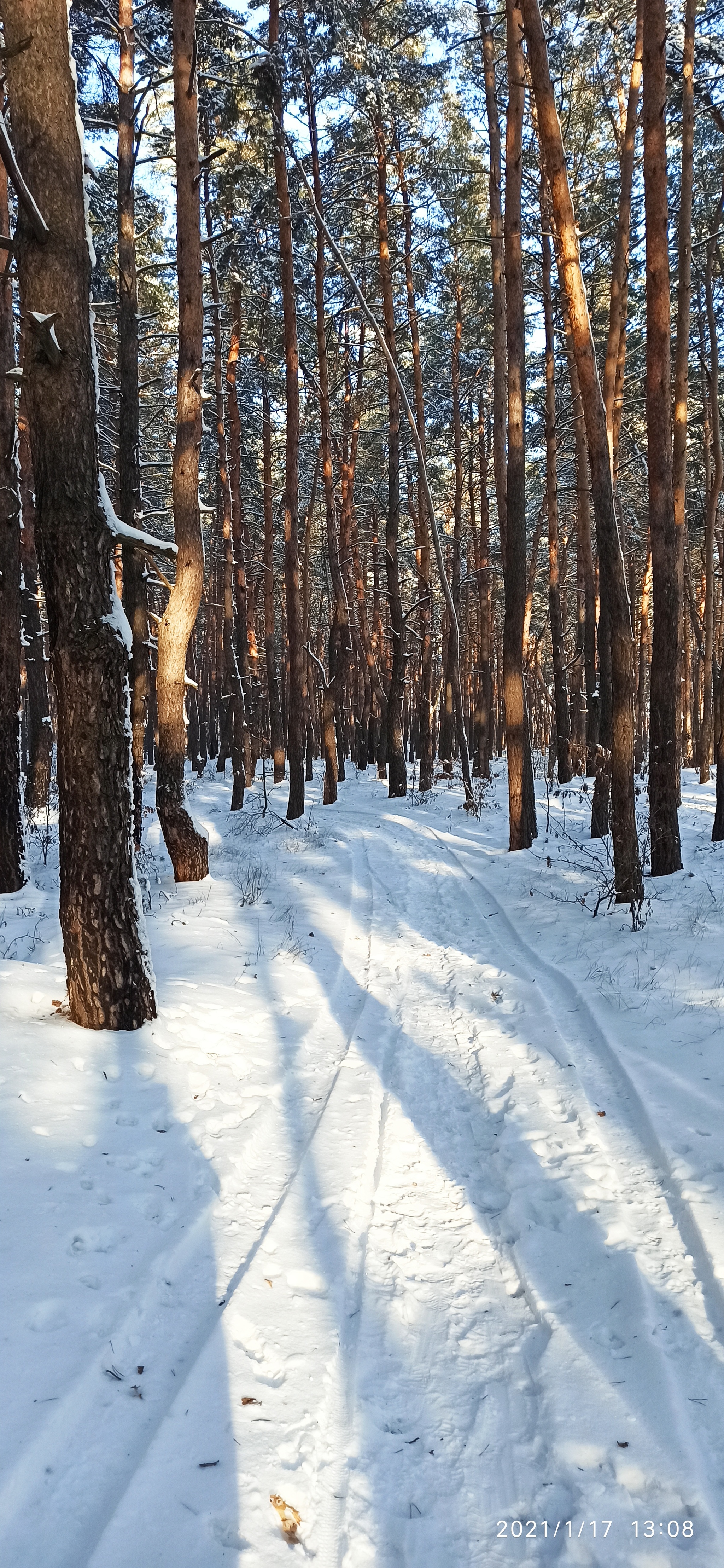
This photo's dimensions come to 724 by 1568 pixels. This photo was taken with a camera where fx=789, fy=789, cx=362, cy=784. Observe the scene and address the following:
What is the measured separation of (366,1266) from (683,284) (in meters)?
14.2

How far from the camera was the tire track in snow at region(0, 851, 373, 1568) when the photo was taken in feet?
6.79

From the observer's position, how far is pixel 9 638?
8969 millimetres

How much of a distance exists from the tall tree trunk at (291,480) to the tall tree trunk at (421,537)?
2923 mm

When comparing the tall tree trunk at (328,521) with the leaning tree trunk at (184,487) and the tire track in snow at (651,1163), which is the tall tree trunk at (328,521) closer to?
the leaning tree trunk at (184,487)

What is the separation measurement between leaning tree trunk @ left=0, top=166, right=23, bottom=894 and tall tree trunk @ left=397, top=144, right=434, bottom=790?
8709 millimetres

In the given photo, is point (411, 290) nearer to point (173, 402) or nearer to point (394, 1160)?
point (173, 402)

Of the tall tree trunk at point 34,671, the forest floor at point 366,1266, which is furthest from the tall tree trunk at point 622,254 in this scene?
the tall tree trunk at point 34,671

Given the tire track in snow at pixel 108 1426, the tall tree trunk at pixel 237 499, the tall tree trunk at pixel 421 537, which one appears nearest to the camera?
the tire track in snow at pixel 108 1426

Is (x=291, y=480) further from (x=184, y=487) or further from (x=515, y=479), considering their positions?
(x=184, y=487)

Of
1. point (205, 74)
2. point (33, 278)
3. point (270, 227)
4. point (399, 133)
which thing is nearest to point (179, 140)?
point (205, 74)

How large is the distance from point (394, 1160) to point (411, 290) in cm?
1945

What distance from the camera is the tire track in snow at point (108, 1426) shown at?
207 cm

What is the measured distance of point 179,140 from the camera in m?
8.58

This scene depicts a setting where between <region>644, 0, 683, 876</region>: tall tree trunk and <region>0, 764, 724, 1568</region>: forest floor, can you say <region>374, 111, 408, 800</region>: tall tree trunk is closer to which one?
<region>644, 0, 683, 876</region>: tall tree trunk
